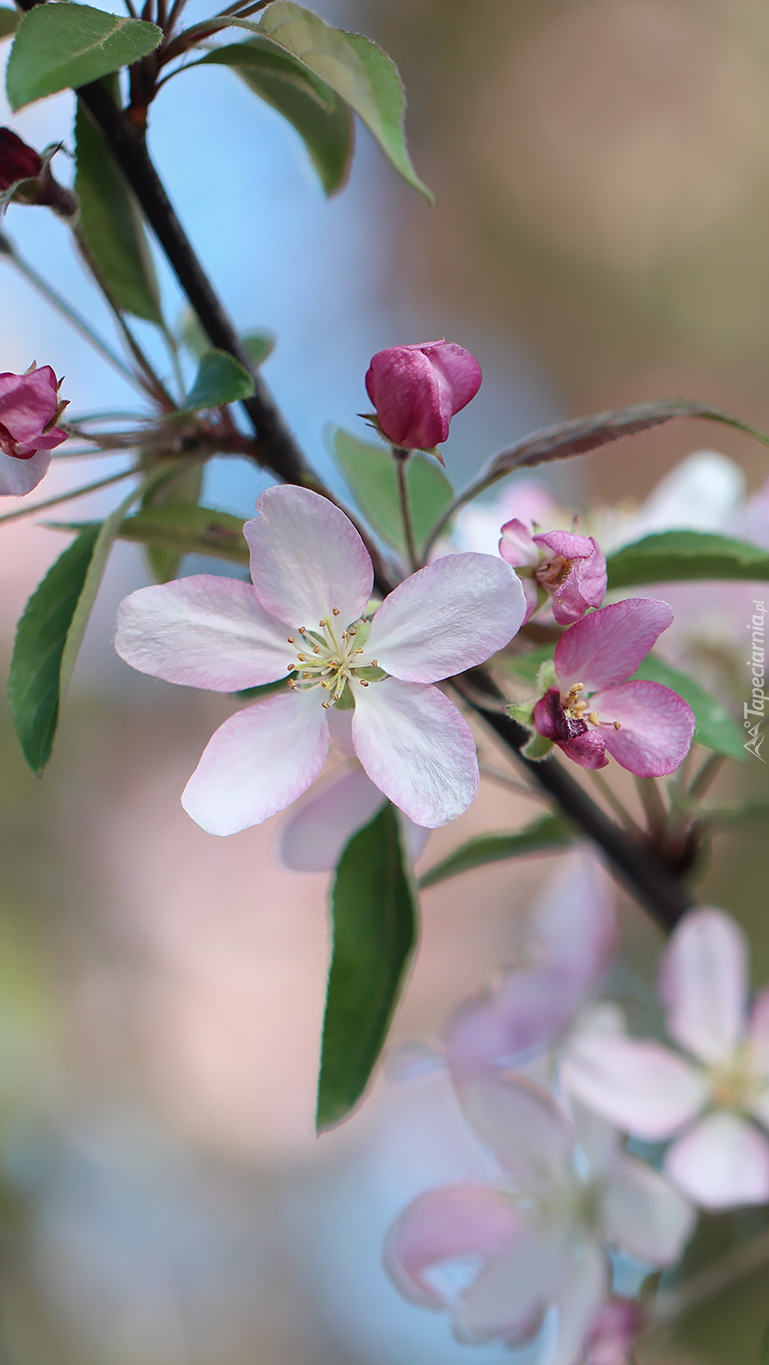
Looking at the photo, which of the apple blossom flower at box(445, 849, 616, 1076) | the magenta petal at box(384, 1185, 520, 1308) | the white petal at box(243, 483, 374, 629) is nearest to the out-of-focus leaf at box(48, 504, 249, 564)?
the white petal at box(243, 483, 374, 629)

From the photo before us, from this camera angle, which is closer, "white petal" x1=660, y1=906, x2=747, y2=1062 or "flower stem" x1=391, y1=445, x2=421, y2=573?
"flower stem" x1=391, y1=445, x2=421, y2=573

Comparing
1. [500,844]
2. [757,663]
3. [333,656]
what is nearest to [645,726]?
[333,656]

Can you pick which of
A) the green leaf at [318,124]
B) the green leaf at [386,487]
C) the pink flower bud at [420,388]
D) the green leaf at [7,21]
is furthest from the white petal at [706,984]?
the green leaf at [7,21]

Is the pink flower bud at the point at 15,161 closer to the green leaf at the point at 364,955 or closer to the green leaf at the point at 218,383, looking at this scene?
the green leaf at the point at 218,383

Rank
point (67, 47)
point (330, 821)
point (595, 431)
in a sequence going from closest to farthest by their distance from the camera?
point (67, 47) → point (595, 431) → point (330, 821)

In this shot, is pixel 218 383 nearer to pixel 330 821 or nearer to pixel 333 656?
pixel 333 656

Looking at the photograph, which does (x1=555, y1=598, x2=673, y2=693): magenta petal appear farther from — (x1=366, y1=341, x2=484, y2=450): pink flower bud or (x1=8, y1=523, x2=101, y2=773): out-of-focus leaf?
(x1=8, y1=523, x2=101, y2=773): out-of-focus leaf
